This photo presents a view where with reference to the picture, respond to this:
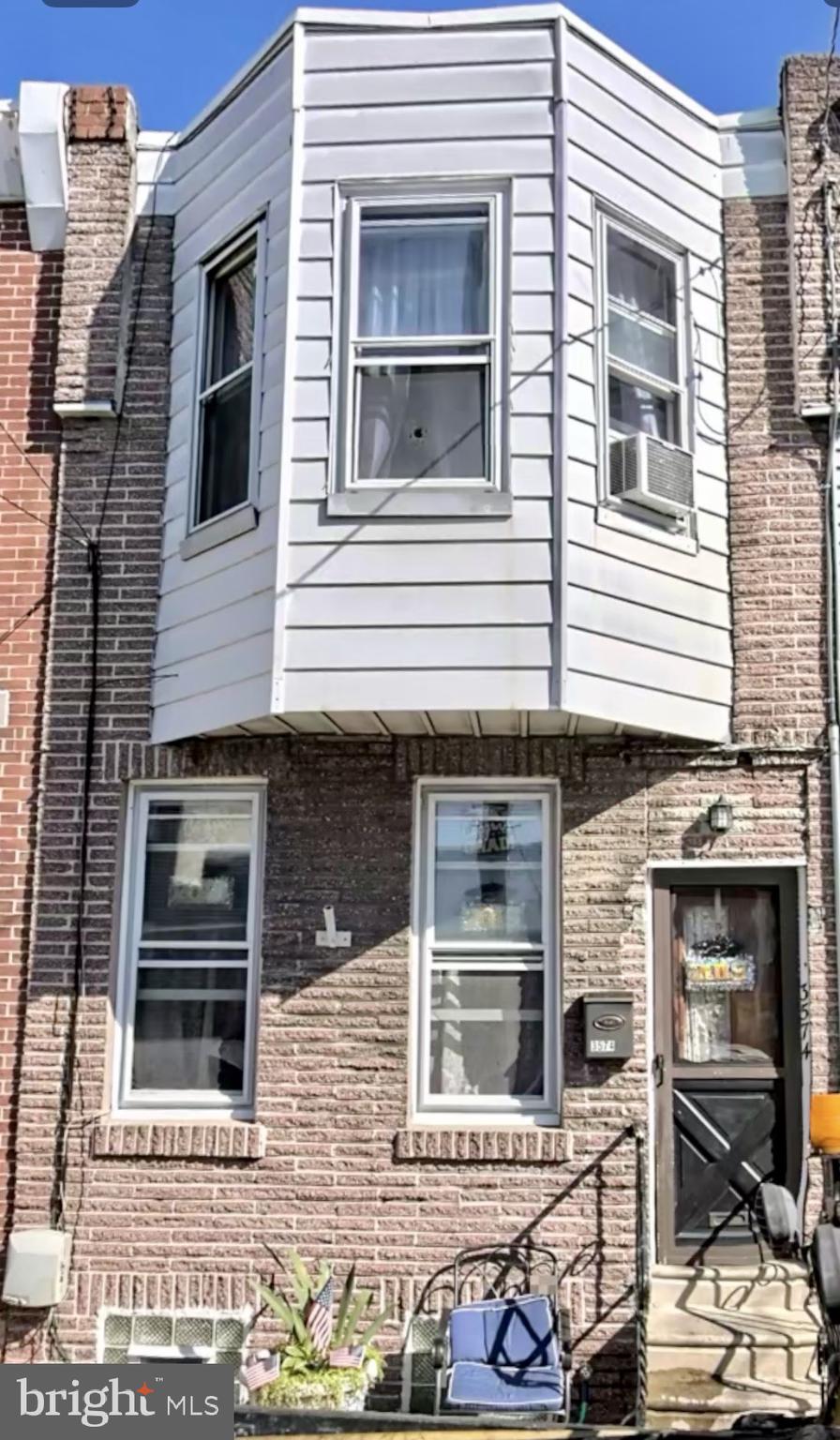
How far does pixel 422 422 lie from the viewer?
23.7 feet

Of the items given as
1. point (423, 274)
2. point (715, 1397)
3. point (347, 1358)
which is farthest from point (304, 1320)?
point (423, 274)

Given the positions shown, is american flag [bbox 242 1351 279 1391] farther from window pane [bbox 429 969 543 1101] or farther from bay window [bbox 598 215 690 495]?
bay window [bbox 598 215 690 495]

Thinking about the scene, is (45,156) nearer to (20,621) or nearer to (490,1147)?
(20,621)

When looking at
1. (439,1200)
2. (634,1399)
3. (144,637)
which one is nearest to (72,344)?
(144,637)

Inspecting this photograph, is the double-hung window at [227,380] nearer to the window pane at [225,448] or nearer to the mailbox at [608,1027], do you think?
the window pane at [225,448]

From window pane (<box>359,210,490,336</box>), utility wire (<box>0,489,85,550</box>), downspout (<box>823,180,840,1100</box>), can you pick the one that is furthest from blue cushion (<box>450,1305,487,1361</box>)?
window pane (<box>359,210,490,336</box>)

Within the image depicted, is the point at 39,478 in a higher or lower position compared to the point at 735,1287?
higher

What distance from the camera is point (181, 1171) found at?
727cm

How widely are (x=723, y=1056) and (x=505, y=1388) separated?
1993mm

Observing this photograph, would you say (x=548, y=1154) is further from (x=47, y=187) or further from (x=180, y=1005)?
(x=47, y=187)

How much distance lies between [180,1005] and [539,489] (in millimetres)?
3221
